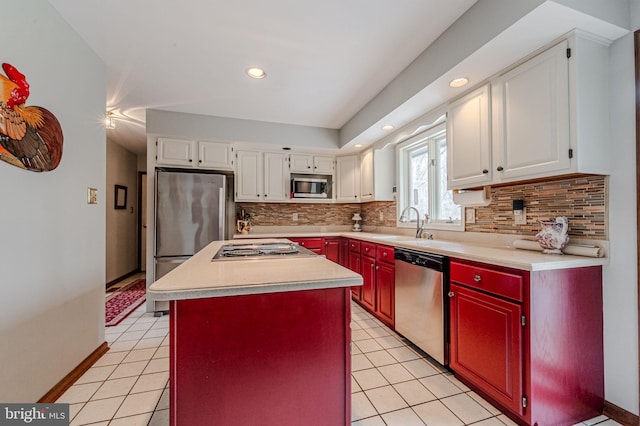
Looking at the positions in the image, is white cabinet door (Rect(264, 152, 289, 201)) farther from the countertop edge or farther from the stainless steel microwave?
the countertop edge

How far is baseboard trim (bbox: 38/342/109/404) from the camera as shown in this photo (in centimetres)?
163

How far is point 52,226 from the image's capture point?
1688 millimetres

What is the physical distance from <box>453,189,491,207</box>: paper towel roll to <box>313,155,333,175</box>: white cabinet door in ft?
7.27

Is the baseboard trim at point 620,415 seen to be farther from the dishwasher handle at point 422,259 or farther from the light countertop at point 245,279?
the light countertop at point 245,279

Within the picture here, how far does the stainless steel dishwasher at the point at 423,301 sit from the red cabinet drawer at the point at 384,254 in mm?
119

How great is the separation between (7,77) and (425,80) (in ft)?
8.34

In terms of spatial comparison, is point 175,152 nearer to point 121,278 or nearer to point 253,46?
point 253,46

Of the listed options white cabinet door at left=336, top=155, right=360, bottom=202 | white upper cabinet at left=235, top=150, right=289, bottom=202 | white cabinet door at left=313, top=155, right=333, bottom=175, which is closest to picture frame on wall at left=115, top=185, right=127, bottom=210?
white upper cabinet at left=235, top=150, right=289, bottom=202

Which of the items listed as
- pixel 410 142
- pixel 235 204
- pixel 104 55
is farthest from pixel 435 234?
pixel 104 55

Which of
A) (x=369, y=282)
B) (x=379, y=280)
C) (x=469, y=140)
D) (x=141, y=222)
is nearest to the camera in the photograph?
(x=469, y=140)

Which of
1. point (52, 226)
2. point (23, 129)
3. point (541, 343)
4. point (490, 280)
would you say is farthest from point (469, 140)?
point (52, 226)

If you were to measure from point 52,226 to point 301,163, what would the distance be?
9.57 ft

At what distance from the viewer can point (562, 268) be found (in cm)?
143

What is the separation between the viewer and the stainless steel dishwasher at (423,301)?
1.95 m
